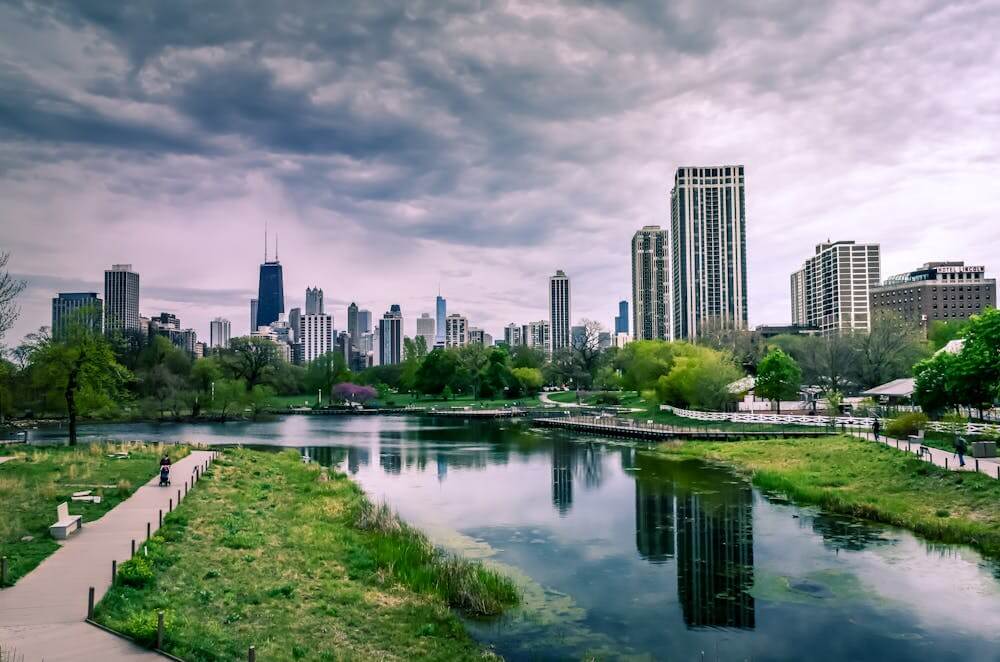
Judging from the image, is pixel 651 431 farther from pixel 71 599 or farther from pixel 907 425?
pixel 71 599

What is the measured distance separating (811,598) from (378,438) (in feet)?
203

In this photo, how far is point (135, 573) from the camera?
655 inches

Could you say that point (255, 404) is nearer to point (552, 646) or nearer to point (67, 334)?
point (67, 334)

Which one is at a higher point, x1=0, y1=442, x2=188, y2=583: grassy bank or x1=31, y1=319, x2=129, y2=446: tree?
x1=31, y1=319, x2=129, y2=446: tree

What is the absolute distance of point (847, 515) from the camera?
105ft

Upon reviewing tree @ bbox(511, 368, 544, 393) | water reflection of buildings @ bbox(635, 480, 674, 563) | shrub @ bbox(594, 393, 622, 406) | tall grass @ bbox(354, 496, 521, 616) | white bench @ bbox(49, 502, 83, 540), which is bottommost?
water reflection of buildings @ bbox(635, 480, 674, 563)

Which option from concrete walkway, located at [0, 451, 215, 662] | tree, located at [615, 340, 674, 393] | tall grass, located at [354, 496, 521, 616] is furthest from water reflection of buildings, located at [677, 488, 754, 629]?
tree, located at [615, 340, 674, 393]

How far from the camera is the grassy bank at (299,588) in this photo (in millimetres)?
14812

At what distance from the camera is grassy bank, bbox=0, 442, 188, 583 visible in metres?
19.7

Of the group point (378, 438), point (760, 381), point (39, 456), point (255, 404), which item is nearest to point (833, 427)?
point (760, 381)

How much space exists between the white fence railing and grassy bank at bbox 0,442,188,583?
45.2 meters

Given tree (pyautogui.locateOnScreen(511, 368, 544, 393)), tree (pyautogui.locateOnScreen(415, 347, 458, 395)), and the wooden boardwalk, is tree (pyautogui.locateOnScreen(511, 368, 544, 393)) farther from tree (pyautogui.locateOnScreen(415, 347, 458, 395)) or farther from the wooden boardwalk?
the wooden boardwalk

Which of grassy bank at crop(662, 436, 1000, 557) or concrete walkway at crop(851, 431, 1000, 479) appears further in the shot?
concrete walkway at crop(851, 431, 1000, 479)

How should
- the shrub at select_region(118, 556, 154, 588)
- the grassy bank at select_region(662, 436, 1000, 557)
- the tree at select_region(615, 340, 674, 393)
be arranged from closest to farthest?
the shrub at select_region(118, 556, 154, 588), the grassy bank at select_region(662, 436, 1000, 557), the tree at select_region(615, 340, 674, 393)
